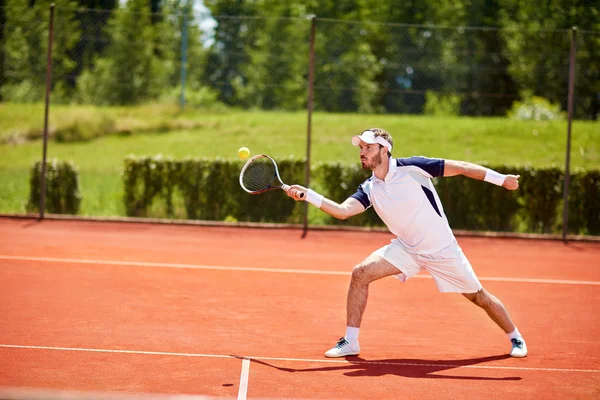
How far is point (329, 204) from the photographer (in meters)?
6.35

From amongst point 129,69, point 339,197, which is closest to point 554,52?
point 339,197

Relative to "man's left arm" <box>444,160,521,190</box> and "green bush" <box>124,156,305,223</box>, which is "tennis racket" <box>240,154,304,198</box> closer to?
"man's left arm" <box>444,160,521,190</box>

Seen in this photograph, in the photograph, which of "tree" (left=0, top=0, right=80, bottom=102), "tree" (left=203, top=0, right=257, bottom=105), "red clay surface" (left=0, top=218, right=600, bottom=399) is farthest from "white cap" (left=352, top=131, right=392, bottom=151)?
"tree" (left=203, top=0, right=257, bottom=105)

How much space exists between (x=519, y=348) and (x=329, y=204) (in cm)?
182

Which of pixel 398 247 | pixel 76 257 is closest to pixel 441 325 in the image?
pixel 398 247

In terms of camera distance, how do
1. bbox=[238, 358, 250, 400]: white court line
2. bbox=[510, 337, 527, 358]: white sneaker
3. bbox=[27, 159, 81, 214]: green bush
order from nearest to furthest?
bbox=[238, 358, 250, 400]: white court line < bbox=[510, 337, 527, 358]: white sneaker < bbox=[27, 159, 81, 214]: green bush

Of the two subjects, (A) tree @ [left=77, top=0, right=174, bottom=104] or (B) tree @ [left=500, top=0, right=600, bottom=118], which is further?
(A) tree @ [left=77, top=0, right=174, bottom=104]

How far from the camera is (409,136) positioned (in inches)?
941

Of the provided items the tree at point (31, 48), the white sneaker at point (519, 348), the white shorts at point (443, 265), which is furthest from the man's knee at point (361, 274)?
the tree at point (31, 48)

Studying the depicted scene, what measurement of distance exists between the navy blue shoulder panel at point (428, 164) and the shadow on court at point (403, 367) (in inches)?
54.5

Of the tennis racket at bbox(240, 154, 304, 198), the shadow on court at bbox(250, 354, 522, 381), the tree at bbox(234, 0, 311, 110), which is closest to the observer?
the shadow on court at bbox(250, 354, 522, 381)

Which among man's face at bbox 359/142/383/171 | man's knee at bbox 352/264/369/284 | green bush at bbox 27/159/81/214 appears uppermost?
man's face at bbox 359/142/383/171

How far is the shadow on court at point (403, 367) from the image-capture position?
5.81m

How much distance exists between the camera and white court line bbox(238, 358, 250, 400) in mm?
5160
